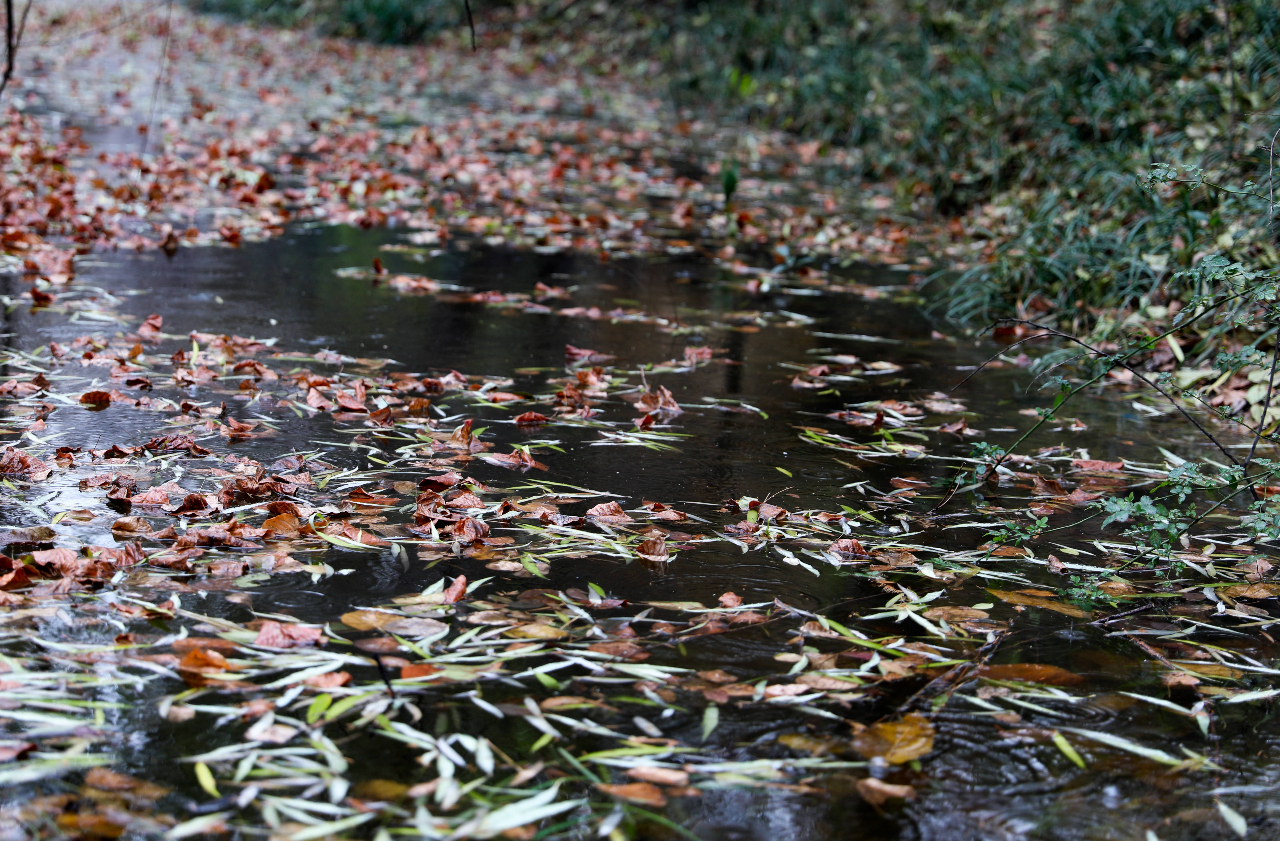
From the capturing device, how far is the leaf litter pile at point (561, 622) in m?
1.65

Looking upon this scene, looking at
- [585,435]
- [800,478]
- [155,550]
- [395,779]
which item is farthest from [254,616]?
[800,478]

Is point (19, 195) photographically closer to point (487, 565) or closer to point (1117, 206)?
point (487, 565)

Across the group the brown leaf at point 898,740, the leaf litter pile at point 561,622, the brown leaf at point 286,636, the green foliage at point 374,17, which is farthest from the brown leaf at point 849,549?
the green foliage at point 374,17

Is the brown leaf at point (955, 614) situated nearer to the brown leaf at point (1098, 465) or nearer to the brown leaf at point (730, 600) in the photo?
the brown leaf at point (730, 600)

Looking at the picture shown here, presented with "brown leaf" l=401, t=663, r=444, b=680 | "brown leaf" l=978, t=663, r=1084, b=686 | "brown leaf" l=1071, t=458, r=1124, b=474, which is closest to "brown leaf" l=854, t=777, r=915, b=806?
"brown leaf" l=978, t=663, r=1084, b=686

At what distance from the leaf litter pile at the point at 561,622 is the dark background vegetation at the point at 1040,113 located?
3.64 feet

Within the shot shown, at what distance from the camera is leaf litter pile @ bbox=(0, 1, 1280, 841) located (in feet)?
5.42

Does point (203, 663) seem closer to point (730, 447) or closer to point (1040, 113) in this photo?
point (730, 447)

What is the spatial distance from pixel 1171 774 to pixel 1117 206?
4.40m

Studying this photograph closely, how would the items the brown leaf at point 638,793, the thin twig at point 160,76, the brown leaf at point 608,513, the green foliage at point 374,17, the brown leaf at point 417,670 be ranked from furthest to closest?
A: the green foliage at point 374,17, the thin twig at point 160,76, the brown leaf at point 608,513, the brown leaf at point 417,670, the brown leaf at point 638,793

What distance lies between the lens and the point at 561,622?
214 cm

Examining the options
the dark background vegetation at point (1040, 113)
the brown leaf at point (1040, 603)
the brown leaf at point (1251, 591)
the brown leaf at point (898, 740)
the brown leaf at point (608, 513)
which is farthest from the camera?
the dark background vegetation at point (1040, 113)

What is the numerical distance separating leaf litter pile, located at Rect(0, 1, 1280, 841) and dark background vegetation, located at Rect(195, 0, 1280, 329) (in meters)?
1.11

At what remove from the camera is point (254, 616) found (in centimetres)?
208
